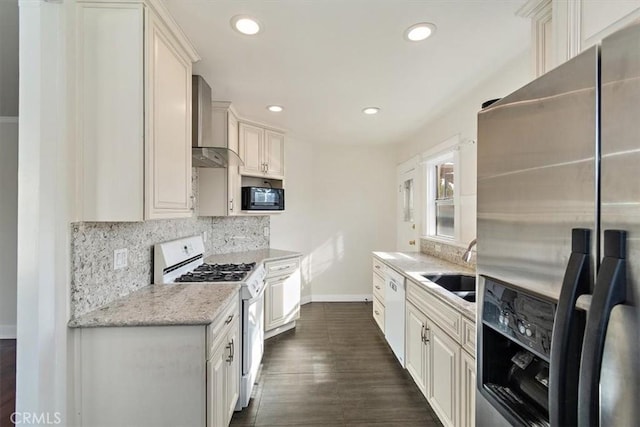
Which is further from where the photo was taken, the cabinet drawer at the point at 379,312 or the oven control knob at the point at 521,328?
the cabinet drawer at the point at 379,312

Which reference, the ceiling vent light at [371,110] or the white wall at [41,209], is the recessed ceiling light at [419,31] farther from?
the white wall at [41,209]

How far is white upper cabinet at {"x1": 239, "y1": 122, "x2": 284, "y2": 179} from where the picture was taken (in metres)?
3.53

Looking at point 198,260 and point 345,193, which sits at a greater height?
point 345,193

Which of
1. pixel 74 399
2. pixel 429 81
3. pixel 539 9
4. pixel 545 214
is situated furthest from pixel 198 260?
pixel 539 9

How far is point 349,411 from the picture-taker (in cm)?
220

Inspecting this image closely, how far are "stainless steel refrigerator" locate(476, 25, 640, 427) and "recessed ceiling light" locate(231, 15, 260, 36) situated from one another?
1413 mm

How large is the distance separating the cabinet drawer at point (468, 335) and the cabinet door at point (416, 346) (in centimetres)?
53

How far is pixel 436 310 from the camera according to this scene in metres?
1.98

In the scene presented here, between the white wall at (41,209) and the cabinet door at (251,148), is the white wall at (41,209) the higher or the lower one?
the lower one

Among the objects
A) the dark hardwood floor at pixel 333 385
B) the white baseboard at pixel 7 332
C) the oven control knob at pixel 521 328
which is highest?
the oven control knob at pixel 521 328

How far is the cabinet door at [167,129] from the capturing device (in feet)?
5.14

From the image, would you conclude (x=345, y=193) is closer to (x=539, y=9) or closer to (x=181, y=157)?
(x=181, y=157)

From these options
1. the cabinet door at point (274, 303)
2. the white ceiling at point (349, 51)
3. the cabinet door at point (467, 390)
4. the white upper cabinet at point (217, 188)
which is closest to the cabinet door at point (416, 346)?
the cabinet door at point (467, 390)

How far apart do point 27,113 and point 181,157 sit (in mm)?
736
